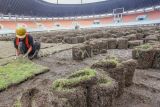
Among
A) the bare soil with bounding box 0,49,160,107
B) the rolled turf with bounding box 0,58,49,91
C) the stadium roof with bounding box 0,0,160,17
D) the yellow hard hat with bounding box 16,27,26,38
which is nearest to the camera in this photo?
the bare soil with bounding box 0,49,160,107

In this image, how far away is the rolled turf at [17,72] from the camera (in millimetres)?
4750

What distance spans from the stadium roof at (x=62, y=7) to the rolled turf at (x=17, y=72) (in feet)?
107

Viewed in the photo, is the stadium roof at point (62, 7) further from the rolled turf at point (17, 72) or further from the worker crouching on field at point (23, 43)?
the rolled turf at point (17, 72)

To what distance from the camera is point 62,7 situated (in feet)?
168

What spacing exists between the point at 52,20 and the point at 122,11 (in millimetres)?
13726

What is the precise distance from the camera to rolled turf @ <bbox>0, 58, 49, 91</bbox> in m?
4.75

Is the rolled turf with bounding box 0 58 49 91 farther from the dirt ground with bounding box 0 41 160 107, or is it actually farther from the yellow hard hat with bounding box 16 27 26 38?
the yellow hard hat with bounding box 16 27 26 38

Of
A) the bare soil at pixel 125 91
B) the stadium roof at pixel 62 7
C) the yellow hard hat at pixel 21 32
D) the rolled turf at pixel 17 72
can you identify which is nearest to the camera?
the bare soil at pixel 125 91

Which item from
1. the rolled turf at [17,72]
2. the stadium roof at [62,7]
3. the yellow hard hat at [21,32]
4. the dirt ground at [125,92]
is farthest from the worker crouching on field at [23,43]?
the stadium roof at [62,7]

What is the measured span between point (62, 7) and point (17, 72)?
47189 millimetres

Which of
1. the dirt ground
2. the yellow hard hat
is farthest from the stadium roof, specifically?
the dirt ground

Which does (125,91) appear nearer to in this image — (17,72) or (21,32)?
(17,72)

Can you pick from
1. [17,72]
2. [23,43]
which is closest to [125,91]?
[17,72]

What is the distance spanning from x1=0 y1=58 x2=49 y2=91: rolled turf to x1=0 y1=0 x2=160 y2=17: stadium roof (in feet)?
107
